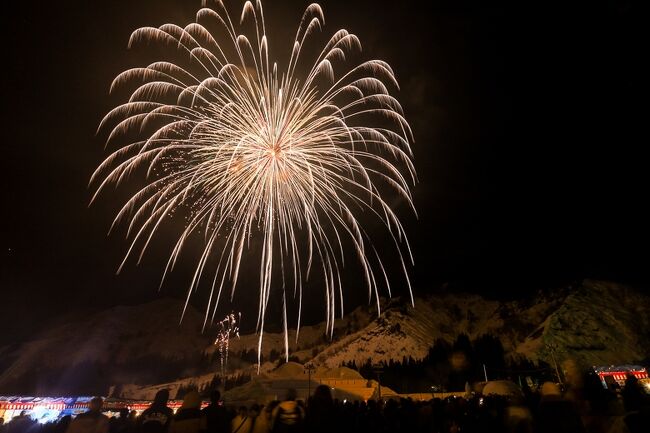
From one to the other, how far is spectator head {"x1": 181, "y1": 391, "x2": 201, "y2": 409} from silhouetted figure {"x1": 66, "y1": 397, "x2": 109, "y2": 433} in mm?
1916

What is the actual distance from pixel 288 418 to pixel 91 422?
4308 millimetres

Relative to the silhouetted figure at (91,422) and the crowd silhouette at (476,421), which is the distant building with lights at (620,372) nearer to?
the crowd silhouette at (476,421)

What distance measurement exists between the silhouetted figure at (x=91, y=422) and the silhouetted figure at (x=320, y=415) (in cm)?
445

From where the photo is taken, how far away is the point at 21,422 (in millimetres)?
12008

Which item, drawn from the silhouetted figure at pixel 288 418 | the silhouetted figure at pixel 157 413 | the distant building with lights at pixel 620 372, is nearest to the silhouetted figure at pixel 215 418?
the silhouetted figure at pixel 157 413

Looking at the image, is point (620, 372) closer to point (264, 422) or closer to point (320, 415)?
point (264, 422)

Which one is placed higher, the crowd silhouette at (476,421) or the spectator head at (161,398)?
the spectator head at (161,398)

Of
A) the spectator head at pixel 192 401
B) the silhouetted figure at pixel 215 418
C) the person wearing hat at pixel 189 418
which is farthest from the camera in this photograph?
the silhouetted figure at pixel 215 418

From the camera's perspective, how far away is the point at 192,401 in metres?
7.15

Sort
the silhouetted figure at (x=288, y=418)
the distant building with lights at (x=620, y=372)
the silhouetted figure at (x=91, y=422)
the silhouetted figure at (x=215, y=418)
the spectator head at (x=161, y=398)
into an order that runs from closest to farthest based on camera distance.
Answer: the silhouetted figure at (x=288, y=418) → the silhouetted figure at (x=91, y=422) → the spectator head at (x=161, y=398) → the silhouetted figure at (x=215, y=418) → the distant building with lights at (x=620, y=372)

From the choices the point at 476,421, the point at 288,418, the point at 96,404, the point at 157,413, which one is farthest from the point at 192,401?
the point at 476,421

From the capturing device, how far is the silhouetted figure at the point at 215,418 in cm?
Answer: 848

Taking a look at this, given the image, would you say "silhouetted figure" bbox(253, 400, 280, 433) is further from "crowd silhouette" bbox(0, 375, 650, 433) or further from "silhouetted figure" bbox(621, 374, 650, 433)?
"silhouetted figure" bbox(621, 374, 650, 433)

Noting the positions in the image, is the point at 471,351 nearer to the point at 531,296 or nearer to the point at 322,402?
the point at 531,296
